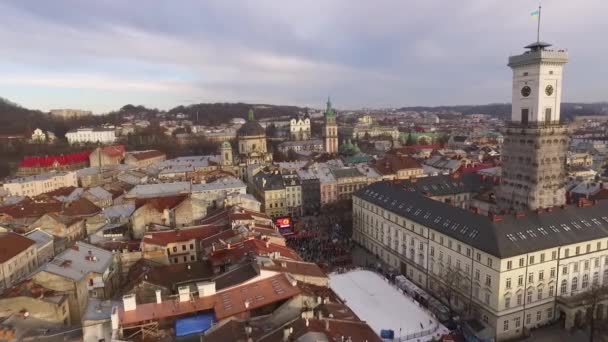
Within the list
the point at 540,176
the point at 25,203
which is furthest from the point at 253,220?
the point at 25,203

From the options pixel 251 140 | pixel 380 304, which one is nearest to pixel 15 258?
pixel 380 304

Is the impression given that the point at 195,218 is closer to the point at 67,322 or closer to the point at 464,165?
the point at 67,322

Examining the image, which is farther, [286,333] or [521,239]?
[521,239]

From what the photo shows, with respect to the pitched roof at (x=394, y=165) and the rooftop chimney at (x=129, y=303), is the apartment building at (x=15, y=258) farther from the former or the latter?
the pitched roof at (x=394, y=165)

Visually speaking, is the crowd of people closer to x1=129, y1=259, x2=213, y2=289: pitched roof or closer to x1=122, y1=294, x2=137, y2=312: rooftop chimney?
x1=129, y1=259, x2=213, y2=289: pitched roof

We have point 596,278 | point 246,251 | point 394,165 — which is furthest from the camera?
point 394,165

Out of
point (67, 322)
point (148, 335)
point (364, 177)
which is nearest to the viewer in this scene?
point (148, 335)

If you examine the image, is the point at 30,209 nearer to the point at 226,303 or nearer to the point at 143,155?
the point at 226,303
